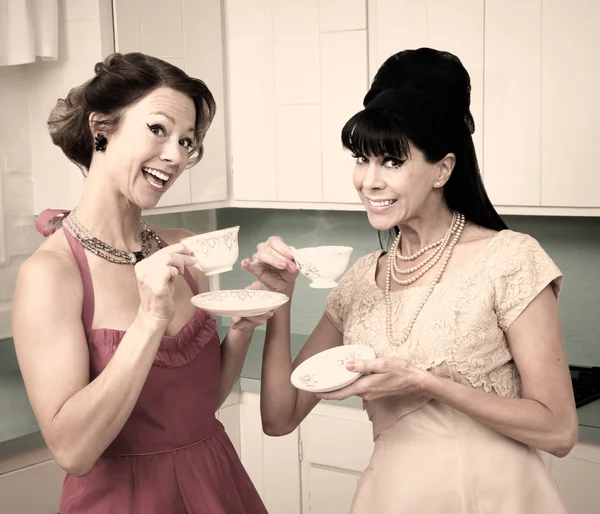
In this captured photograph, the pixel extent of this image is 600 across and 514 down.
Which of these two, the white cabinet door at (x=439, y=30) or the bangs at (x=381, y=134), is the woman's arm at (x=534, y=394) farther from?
the white cabinet door at (x=439, y=30)

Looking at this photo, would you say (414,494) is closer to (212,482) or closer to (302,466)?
(212,482)

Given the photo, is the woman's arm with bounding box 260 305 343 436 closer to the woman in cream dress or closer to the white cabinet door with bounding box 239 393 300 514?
the woman in cream dress

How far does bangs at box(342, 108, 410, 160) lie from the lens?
147 centimetres

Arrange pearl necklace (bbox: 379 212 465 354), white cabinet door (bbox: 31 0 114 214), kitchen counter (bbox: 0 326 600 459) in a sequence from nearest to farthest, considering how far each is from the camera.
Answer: pearl necklace (bbox: 379 212 465 354) < kitchen counter (bbox: 0 326 600 459) < white cabinet door (bbox: 31 0 114 214)

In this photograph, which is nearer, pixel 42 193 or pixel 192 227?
pixel 42 193

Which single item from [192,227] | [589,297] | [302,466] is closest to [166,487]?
[302,466]

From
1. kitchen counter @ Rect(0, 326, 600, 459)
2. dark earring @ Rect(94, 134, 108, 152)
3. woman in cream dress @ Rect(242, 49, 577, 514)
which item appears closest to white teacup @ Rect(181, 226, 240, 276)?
woman in cream dress @ Rect(242, 49, 577, 514)

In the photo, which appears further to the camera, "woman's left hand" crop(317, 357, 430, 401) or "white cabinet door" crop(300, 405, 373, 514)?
"white cabinet door" crop(300, 405, 373, 514)

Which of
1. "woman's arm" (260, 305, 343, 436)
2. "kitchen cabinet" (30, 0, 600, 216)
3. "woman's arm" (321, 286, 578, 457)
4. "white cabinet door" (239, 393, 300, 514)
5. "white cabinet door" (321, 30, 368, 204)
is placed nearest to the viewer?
"woman's arm" (321, 286, 578, 457)

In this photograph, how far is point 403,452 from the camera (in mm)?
1514

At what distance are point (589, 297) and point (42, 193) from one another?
1705mm

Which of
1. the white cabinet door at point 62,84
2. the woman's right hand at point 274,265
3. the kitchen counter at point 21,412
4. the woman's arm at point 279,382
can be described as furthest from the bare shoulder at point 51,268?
the white cabinet door at point 62,84

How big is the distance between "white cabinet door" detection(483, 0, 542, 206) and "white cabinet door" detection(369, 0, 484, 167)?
0.03 m

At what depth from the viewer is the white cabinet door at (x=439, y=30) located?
2270 millimetres
